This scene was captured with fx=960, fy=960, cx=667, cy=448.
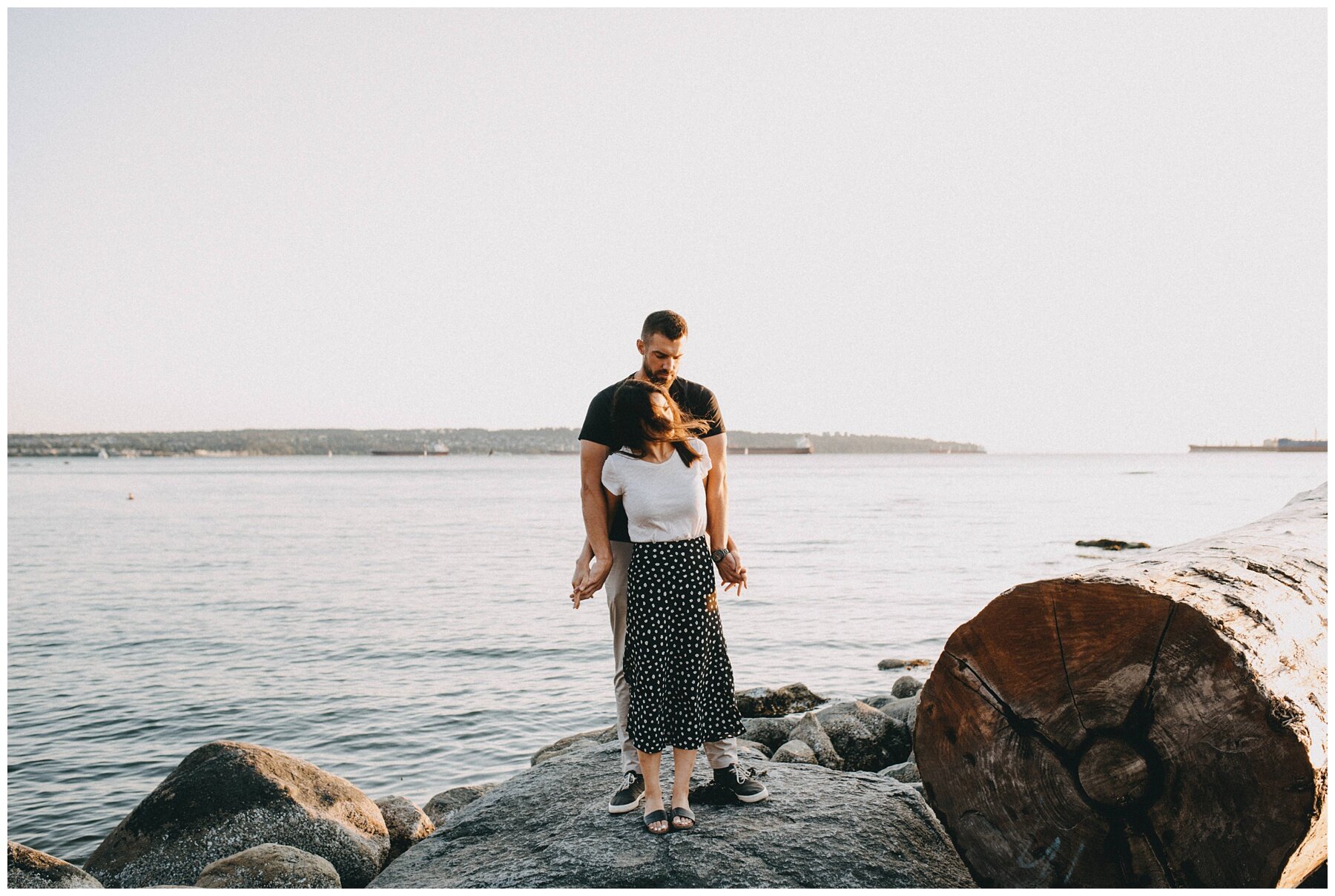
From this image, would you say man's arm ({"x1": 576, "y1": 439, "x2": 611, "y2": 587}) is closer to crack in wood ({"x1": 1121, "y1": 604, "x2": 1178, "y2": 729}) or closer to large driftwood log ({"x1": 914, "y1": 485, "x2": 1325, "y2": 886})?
large driftwood log ({"x1": 914, "y1": 485, "x2": 1325, "y2": 886})

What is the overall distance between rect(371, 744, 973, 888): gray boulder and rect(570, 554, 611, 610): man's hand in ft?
3.50

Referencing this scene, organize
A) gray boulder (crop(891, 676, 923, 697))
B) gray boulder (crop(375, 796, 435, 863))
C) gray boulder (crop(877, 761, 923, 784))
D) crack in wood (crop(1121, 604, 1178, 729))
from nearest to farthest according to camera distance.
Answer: crack in wood (crop(1121, 604, 1178, 729)) → gray boulder (crop(877, 761, 923, 784)) → gray boulder (crop(375, 796, 435, 863)) → gray boulder (crop(891, 676, 923, 697))

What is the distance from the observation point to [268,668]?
13.0 meters

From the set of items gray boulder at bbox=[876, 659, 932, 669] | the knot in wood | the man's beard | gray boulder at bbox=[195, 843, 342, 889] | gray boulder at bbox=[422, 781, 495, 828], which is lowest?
gray boulder at bbox=[876, 659, 932, 669]

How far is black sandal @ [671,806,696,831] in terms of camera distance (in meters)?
4.32

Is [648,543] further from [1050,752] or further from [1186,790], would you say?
[1186,790]

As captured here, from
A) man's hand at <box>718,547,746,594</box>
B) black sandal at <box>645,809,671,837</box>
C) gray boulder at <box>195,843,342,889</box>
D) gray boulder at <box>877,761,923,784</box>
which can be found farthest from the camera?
gray boulder at <box>877,761,923,784</box>

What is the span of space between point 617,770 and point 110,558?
24.6 m

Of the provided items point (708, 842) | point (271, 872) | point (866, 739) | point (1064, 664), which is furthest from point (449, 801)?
point (1064, 664)

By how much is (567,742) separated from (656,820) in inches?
A: 179

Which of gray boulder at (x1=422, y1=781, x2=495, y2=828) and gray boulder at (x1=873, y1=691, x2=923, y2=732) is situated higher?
gray boulder at (x1=873, y1=691, x2=923, y2=732)

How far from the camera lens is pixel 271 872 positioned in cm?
531

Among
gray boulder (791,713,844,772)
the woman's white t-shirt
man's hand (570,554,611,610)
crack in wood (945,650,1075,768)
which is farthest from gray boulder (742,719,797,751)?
crack in wood (945,650,1075,768)

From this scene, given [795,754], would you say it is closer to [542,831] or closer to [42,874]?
[542,831]
